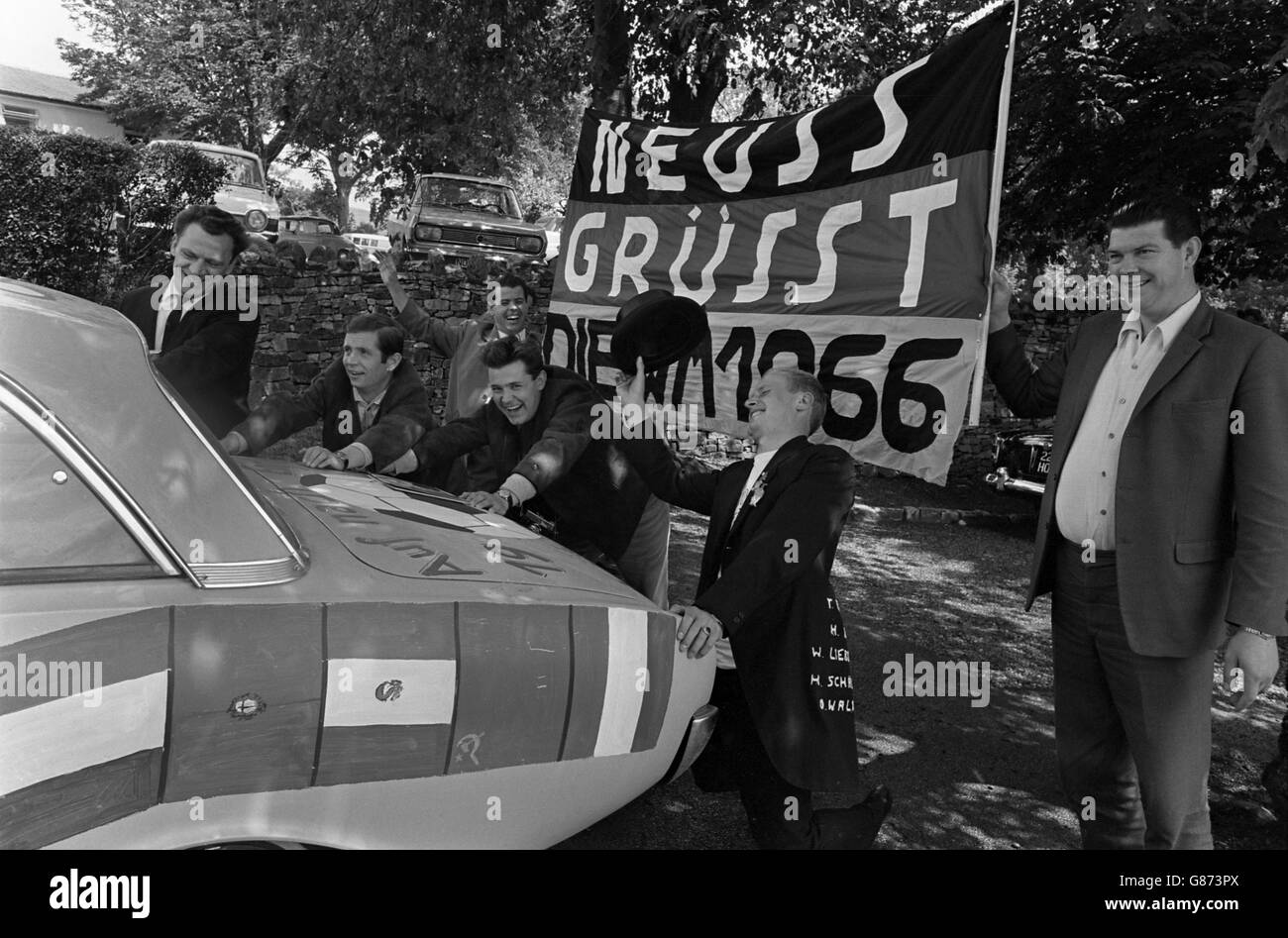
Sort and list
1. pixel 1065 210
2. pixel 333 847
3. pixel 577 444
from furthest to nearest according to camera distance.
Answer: pixel 1065 210
pixel 577 444
pixel 333 847

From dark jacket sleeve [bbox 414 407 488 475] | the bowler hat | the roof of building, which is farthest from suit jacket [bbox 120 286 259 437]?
the roof of building

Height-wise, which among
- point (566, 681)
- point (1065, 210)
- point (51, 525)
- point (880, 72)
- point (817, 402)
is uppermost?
point (880, 72)

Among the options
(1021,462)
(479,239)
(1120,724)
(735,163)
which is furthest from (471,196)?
(1120,724)

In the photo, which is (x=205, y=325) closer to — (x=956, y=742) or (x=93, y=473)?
(x=93, y=473)

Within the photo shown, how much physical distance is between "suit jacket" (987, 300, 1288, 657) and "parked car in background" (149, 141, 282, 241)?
53.7ft

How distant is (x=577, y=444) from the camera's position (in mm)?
3752

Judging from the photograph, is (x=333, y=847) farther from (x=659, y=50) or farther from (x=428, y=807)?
(x=659, y=50)

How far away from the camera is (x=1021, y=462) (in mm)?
9211

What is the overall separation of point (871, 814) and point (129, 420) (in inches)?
98.3

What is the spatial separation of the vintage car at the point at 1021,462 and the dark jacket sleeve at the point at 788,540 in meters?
6.44

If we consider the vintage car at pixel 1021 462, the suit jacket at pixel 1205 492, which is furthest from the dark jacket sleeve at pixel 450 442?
the vintage car at pixel 1021 462

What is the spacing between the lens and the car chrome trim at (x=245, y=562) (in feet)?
6.26
